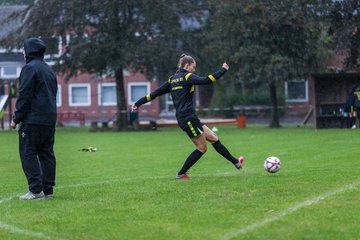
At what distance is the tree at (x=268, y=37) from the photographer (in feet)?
120

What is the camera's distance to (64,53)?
40.2 m

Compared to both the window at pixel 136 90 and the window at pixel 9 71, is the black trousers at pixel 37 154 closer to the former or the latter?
the window at pixel 136 90

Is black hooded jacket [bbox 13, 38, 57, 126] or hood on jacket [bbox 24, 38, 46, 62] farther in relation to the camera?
hood on jacket [bbox 24, 38, 46, 62]

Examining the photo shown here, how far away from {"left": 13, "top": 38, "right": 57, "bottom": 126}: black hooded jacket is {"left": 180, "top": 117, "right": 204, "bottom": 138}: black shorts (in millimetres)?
2586

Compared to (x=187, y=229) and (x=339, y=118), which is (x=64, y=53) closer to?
(x=339, y=118)

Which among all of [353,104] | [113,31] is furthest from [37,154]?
[113,31]

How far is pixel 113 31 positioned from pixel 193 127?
28047mm

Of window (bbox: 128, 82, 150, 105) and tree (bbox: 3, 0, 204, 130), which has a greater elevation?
tree (bbox: 3, 0, 204, 130)

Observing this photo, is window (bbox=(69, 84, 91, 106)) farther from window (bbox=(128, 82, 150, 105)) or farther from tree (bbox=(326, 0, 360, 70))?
tree (bbox=(326, 0, 360, 70))

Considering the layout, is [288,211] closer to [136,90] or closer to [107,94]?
[136,90]

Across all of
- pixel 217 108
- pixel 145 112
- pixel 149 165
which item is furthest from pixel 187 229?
pixel 145 112

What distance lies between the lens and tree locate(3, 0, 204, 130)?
38094mm

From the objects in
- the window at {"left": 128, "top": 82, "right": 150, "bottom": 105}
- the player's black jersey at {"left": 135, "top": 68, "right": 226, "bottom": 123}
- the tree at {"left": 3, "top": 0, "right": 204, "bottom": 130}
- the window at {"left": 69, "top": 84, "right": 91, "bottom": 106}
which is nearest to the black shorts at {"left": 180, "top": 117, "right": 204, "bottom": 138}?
the player's black jersey at {"left": 135, "top": 68, "right": 226, "bottom": 123}

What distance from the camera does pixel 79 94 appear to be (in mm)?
66312
